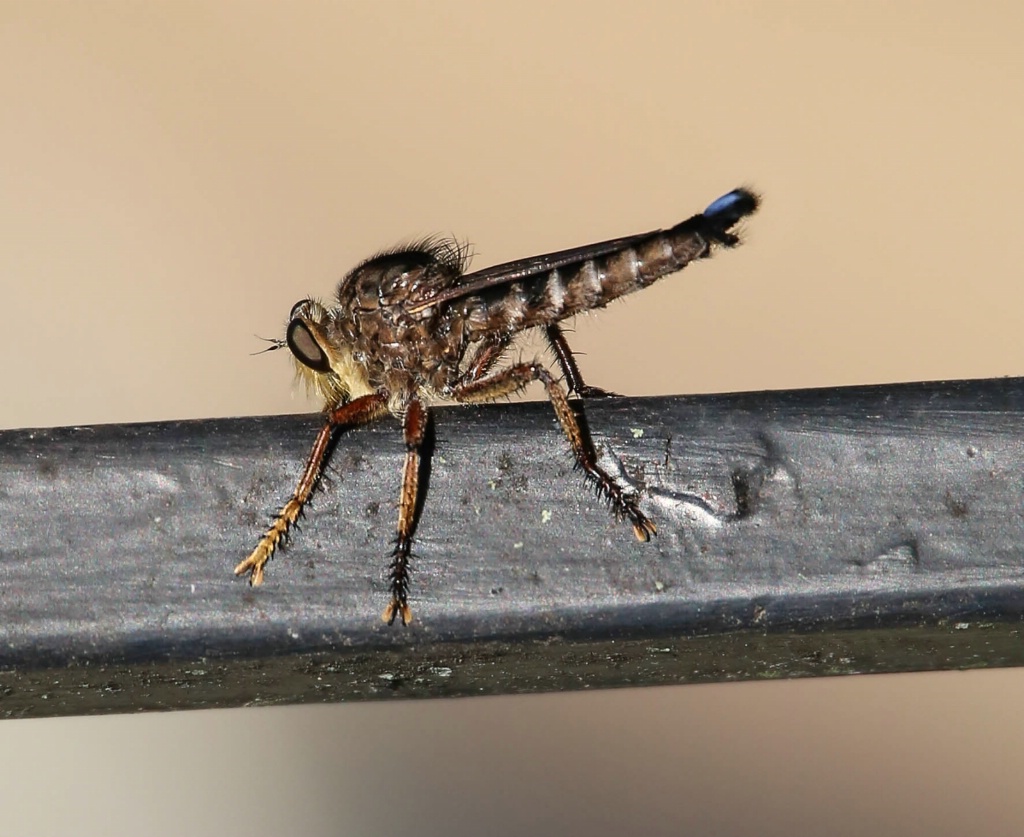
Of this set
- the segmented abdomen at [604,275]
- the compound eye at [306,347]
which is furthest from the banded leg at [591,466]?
the compound eye at [306,347]

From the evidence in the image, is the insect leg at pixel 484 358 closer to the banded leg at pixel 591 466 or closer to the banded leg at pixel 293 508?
the banded leg at pixel 591 466

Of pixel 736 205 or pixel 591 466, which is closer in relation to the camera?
pixel 591 466

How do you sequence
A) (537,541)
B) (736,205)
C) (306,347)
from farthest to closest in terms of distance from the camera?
(306,347) → (736,205) → (537,541)

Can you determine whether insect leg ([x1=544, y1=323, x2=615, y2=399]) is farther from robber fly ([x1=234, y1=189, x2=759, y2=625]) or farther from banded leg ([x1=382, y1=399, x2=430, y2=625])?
banded leg ([x1=382, y1=399, x2=430, y2=625])

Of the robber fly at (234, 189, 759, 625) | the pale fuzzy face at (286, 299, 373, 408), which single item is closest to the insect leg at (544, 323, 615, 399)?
the robber fly at (234, 189, 759, 625)

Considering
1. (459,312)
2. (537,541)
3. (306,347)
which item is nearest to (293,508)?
(537,541)

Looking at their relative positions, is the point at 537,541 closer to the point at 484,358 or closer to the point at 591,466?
the point at 591,466

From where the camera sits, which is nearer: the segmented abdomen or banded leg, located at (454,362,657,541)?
banded leg, located at (454,362,657,541)
